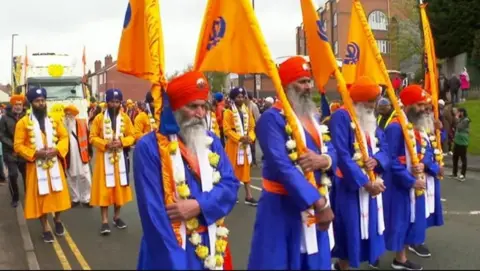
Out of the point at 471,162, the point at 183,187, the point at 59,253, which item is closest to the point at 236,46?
the point at 183,187

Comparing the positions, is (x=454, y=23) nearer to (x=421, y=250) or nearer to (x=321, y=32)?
(x=421, y=250)

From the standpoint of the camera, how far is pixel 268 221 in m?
4.70

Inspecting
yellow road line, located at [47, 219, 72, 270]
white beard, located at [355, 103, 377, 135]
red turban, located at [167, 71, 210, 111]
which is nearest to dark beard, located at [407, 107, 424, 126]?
white beard, located at [355, 103, 377, 135]

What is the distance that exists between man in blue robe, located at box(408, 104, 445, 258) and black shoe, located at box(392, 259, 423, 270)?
2.17ft

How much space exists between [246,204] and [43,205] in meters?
4.02

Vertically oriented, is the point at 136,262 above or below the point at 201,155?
below

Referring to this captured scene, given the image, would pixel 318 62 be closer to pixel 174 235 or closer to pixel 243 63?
pixel 243 63

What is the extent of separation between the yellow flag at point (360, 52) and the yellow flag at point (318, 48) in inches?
63.0

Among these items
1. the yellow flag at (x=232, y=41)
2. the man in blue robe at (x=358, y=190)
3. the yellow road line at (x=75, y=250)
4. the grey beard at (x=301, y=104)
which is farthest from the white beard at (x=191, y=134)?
the yellow road line at (x=75, y=250)

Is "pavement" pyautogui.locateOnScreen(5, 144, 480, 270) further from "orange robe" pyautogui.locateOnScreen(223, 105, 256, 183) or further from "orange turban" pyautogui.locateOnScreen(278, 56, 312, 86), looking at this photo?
"orange turban" pyautogui.locateOnScreen(278, 56, 312, 86)

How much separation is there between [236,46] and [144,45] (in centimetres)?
78

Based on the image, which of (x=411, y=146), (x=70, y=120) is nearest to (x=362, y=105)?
(x=411, y=146)

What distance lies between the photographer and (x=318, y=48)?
5.77 metres

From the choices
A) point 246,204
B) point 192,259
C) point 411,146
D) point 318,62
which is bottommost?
point 246,204
